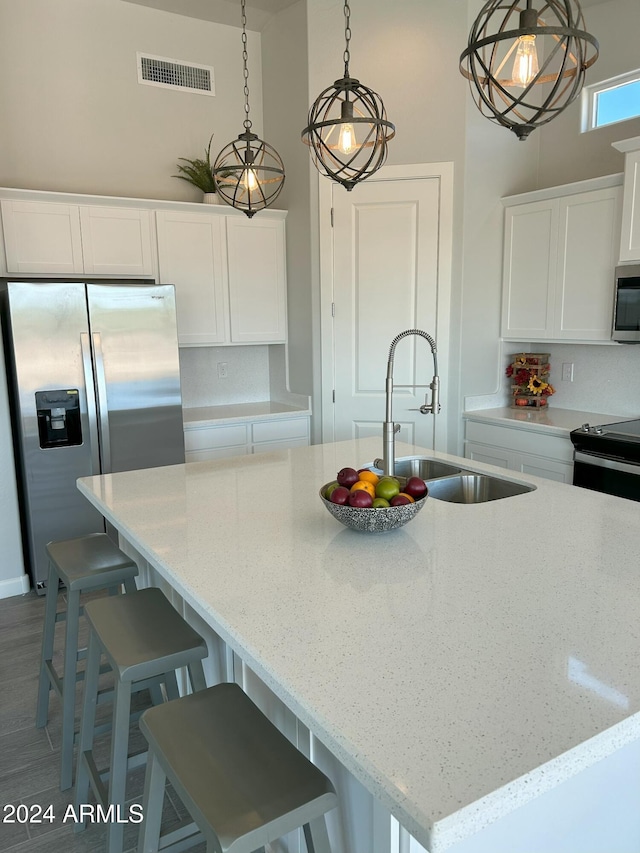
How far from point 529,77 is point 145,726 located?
→ 163 cm

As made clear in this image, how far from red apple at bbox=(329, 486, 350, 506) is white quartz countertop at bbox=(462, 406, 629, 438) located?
2.17m

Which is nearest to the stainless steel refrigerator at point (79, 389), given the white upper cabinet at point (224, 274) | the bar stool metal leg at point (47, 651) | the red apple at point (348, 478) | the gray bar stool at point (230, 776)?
the white upper cabinet at point (224, 274)

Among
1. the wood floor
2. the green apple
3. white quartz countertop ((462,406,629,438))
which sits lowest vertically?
the wood floor

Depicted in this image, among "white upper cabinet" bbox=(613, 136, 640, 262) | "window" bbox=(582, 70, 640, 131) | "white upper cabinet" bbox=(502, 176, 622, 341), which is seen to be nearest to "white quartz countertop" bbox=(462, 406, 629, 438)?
"white upper cabinet" bbox=(502, 176, 622, 341)

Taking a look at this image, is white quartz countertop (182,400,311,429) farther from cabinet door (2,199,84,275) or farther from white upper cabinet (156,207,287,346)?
cabinet door (2,199,84,275)

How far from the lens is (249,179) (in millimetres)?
2285

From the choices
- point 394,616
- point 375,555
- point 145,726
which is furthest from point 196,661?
point 394,616

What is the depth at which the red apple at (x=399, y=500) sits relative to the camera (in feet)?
5.64

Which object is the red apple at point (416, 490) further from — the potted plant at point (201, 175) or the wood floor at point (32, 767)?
the potted plant at point (201, 175)

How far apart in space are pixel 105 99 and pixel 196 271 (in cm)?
123

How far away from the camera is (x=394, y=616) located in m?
1.28

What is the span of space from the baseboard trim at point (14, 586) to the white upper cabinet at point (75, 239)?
5.72 feet

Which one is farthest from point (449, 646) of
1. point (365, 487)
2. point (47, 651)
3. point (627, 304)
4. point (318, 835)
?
point (627, 304)

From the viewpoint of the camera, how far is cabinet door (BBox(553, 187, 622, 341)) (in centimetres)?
348
